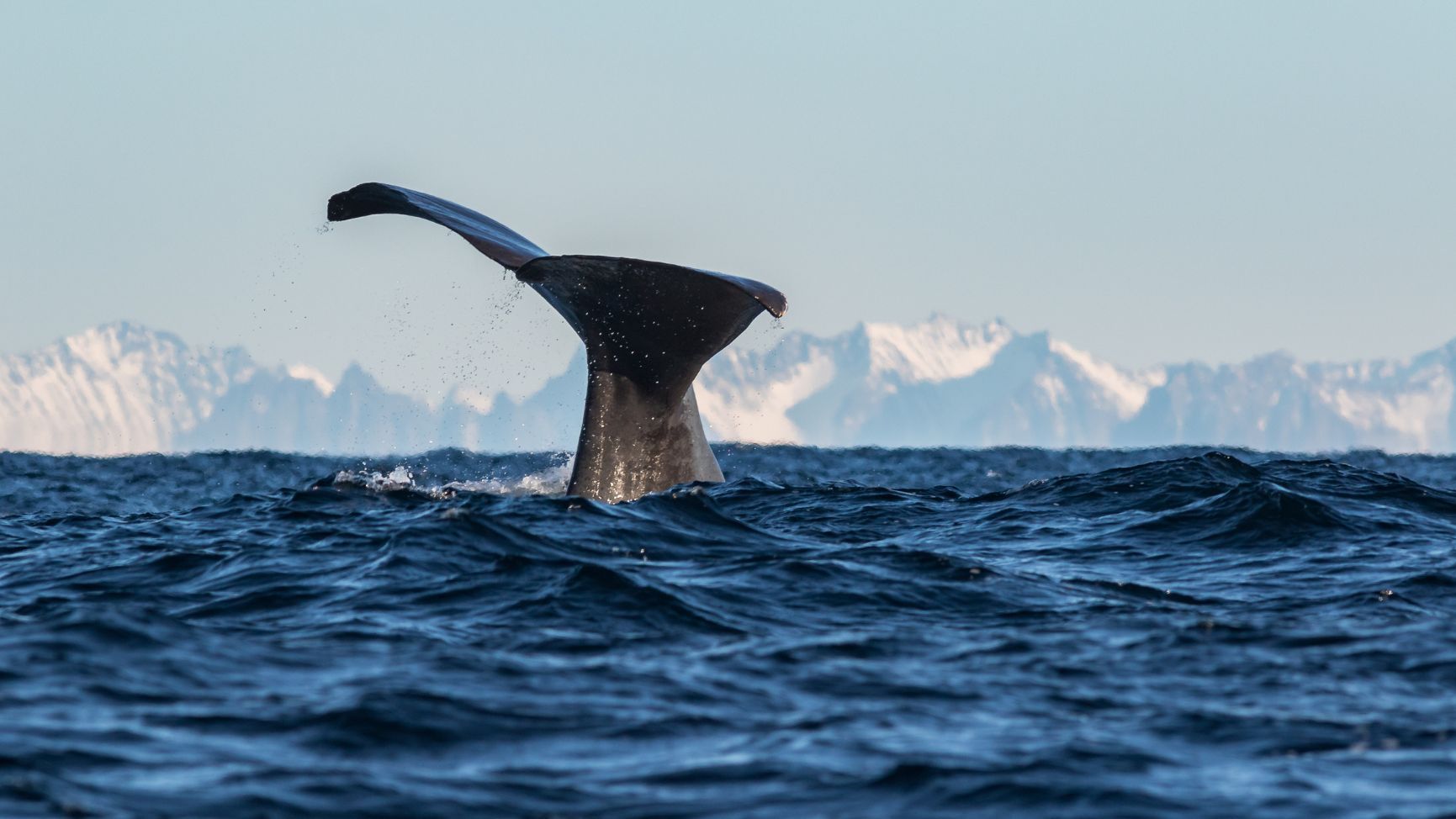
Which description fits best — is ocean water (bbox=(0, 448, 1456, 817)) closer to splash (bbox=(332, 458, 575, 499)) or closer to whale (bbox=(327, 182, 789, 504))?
whale (bbox=(327, 182, 789, 504))

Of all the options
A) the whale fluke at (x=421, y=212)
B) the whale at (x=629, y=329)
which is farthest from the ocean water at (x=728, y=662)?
the whale fluke at (x=421, y=212)

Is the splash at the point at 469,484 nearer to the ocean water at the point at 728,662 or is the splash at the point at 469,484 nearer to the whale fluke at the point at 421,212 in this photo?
the ocean water at the point at 728,662

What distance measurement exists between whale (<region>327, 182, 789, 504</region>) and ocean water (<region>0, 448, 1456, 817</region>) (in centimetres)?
37

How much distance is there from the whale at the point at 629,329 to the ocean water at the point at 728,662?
368mm

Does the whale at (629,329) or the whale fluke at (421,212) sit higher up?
the whale fluke at (421,212)

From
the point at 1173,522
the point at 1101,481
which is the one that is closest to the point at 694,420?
the point at 1173,522

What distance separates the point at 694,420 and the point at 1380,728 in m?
7.37

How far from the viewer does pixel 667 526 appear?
43.6ft

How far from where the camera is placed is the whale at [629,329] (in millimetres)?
12734

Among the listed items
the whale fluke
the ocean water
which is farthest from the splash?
the whale fluke

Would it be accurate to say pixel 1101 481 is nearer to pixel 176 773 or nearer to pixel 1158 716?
pixel 1158 716

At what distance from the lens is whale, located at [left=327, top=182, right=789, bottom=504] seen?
12734 mm

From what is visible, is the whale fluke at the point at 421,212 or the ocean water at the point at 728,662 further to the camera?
the whale fluke at the point at 421,212

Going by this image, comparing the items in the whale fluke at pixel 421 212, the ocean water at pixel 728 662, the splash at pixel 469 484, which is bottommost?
Result: the ocean water at pixel 728 662
